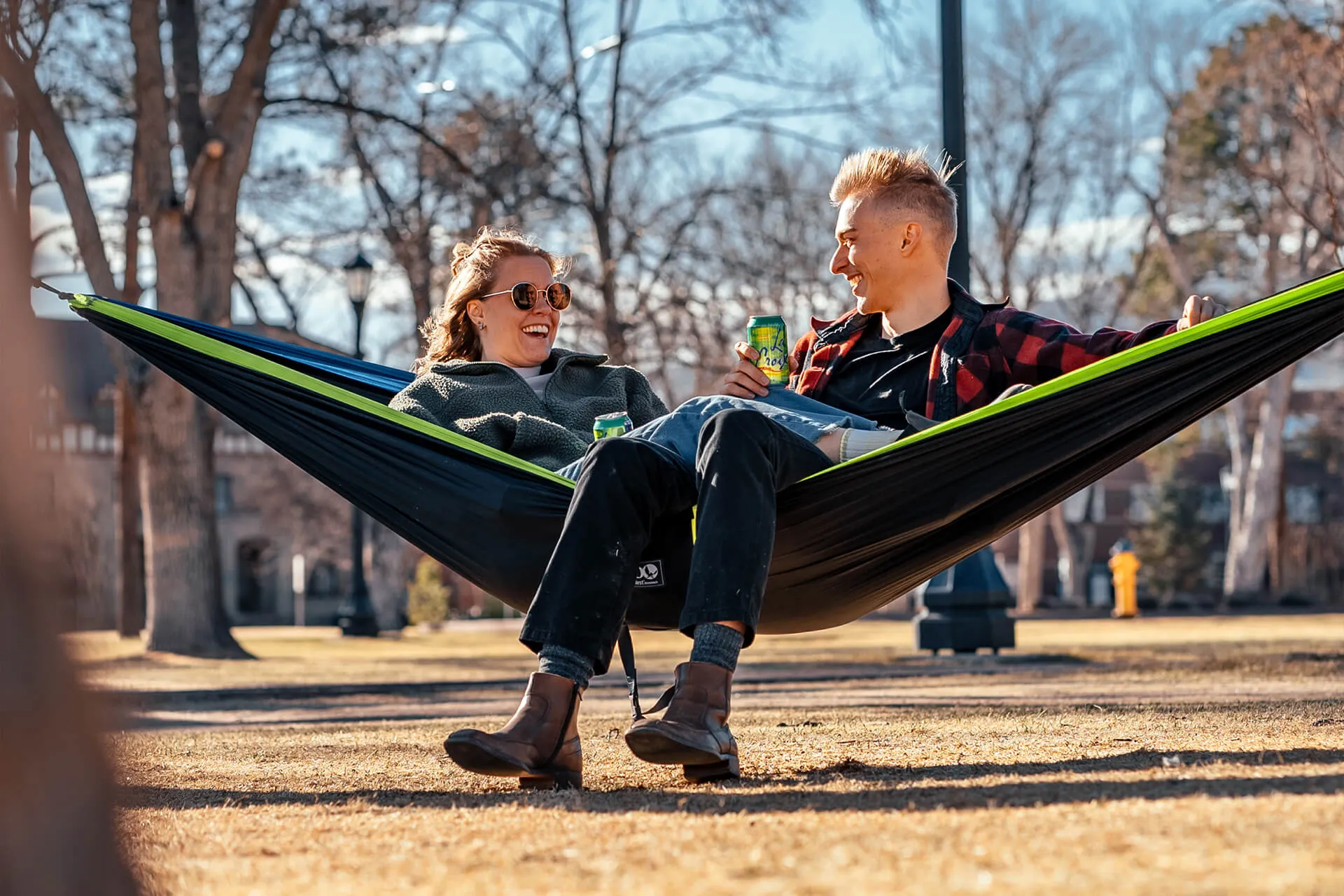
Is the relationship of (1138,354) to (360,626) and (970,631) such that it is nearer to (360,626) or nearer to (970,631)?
(970,631)

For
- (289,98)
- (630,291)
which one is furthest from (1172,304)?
(289,98)

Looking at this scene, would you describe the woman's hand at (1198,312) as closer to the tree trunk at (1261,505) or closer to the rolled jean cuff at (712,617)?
the rolled jean cuff at (712,617)

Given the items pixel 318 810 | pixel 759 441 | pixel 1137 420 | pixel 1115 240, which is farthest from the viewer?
pixel 1115 240

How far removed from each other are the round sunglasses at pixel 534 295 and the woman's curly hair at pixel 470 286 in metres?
0.06

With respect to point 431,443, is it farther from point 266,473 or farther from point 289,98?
point 266,473

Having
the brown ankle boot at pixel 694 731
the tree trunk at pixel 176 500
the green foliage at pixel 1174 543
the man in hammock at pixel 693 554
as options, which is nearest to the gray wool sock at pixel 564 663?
the man in hammock at pixel 693 554

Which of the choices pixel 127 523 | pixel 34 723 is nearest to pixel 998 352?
pixel 34 723

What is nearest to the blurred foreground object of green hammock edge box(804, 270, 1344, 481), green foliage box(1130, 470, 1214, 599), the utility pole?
green hammock edge box(804, 270, 1344, 481)

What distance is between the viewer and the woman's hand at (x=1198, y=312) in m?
3.62

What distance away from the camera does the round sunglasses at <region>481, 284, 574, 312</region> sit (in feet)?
13.9

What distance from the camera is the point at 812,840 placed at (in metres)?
2.23

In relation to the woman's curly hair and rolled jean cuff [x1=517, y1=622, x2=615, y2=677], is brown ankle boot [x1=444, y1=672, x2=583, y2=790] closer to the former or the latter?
rolled jean cuff [x1=517, y1=622, x2=615, y2=677]

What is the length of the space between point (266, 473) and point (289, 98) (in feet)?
110

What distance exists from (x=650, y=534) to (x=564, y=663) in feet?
1.14
